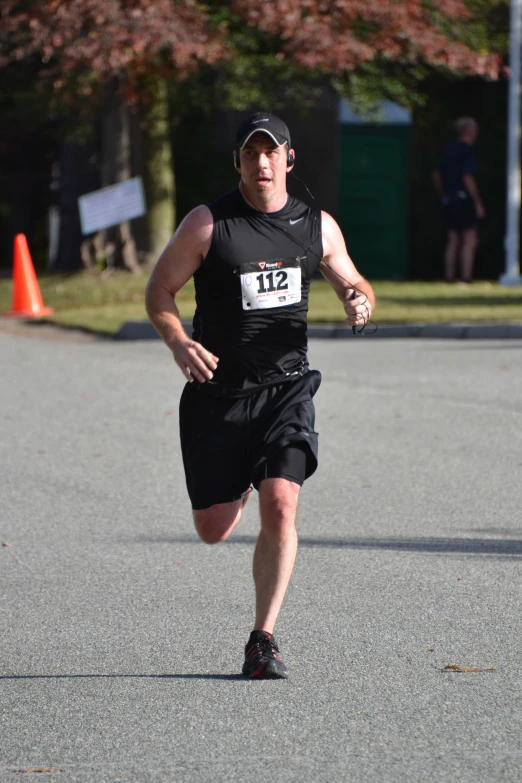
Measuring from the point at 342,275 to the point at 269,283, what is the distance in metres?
0.35

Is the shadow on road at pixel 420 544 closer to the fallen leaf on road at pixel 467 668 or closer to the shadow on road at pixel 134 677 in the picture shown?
the fallen leaf on road at pixel 467 668

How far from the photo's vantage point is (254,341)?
16.3ft

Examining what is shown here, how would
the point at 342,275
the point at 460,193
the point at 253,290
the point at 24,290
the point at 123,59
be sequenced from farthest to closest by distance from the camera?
the point at 460,193, the point at 24,290, the point at 123,59, the point at 342,275, the point at 253,290

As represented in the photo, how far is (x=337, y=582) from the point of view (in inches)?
233

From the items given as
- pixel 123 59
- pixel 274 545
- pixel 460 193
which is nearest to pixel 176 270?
pixel 274 545

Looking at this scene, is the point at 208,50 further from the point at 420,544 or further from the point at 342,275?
the point at 342,275

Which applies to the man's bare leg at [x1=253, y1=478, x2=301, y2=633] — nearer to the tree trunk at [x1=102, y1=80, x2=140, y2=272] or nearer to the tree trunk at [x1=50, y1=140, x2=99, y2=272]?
the tree trunk at [x1=102, y1=80, x2=140, y2=272]

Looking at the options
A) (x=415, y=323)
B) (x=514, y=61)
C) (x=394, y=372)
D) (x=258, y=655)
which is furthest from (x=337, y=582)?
(x=514, y=61)

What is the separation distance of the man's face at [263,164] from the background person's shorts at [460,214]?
14.6m

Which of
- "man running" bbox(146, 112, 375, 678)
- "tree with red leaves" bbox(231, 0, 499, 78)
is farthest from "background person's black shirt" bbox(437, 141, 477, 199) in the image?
"man running" bbox(146, 112, 375, 678)

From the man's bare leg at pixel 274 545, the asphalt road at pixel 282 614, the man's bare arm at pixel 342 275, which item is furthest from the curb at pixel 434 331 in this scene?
the man's bare leg at pixel 274 545

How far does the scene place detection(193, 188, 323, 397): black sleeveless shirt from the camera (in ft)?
16.0

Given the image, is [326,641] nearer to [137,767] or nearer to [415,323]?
[137,767]

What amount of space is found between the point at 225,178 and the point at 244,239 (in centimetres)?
1975
